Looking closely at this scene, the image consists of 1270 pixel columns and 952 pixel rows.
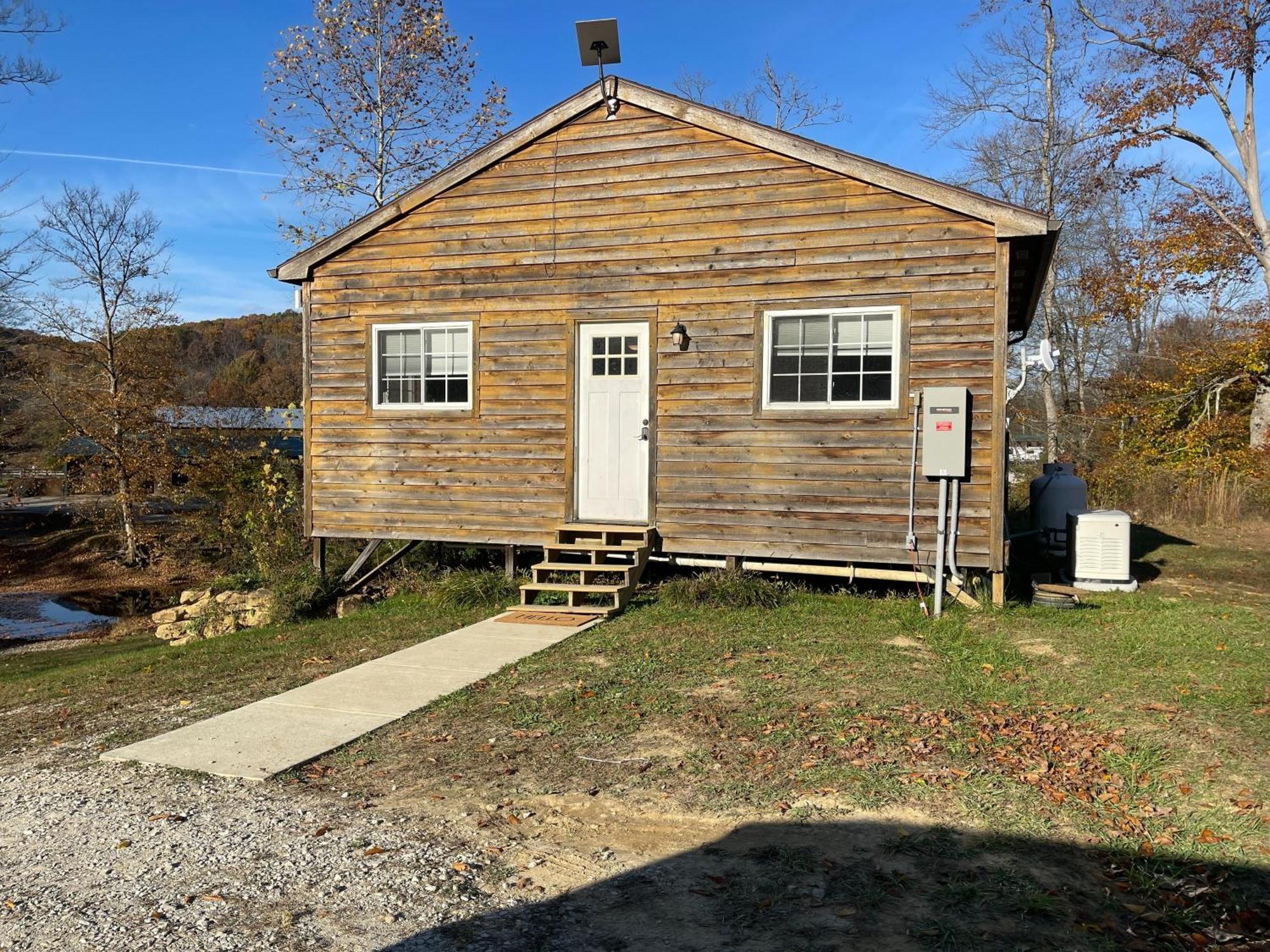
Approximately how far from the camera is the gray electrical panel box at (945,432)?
794 centimetres

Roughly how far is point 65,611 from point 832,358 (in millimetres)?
15365

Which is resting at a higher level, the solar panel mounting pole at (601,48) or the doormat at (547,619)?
the solar panel mounting pole at (601,48)

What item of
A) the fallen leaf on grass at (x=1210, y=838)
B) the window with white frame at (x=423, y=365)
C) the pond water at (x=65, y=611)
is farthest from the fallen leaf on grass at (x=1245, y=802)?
the pond water at (x=65, y=611)

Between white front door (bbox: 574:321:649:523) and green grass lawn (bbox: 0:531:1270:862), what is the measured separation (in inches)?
53.1

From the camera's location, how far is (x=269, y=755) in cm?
484

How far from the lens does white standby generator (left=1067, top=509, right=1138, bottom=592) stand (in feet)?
31.2

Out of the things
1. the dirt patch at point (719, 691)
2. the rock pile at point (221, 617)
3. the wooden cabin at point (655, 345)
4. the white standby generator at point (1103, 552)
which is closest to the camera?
the dirt patch at point (719, 691)

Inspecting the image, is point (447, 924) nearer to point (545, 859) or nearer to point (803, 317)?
point (545, 859)

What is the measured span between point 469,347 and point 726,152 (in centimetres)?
357

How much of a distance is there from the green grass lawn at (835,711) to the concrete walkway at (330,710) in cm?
22

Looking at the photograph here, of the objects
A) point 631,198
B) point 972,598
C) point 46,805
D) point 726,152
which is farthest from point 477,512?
point 46,805

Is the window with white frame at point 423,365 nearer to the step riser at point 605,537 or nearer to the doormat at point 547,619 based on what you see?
the step riser at point 605,537

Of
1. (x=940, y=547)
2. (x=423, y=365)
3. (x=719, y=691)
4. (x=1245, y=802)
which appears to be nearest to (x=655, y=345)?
(x=423, y=365)

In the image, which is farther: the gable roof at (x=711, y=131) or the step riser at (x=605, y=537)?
the step riser at (x=605, y=537)
